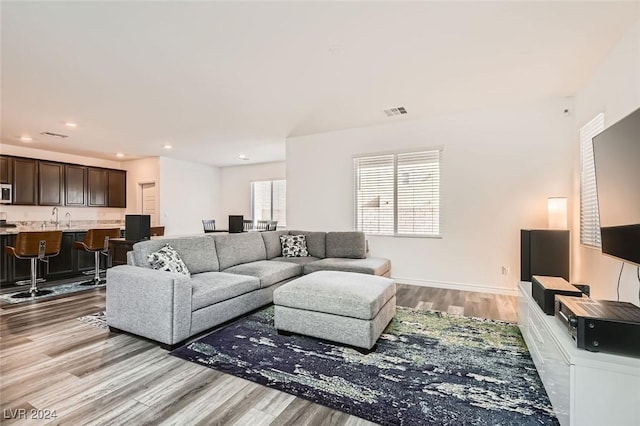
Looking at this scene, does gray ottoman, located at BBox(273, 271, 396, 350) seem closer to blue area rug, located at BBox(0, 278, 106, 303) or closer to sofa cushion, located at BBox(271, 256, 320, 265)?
sofa cushion, located at BBox(271, 256, 320, 265)

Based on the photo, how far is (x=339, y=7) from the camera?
7.00 ft

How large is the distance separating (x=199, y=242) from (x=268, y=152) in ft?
13.3

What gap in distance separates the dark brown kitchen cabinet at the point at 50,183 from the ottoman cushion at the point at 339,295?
21.0ft

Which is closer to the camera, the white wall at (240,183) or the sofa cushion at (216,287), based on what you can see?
the sofa cushion at (216,287)

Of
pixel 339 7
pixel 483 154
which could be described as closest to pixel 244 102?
pixel 339 7

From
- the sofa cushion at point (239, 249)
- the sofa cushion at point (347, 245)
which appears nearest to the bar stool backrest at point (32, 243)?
the sofa cushion at point (239, 249)

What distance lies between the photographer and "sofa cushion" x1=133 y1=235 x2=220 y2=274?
2.94 m

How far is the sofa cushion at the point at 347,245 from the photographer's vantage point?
14.9ft

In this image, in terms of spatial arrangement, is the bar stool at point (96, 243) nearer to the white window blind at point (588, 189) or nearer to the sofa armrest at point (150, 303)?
the sofa armrest at point (150, 303)

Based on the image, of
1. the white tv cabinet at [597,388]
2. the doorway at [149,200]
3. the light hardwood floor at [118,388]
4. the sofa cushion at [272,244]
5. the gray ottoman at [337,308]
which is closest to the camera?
the white tv cabinet at [597,388]

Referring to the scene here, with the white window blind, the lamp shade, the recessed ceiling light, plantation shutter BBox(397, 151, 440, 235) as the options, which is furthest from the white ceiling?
the lamp shade

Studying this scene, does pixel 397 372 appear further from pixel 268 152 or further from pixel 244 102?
pixel 268 152

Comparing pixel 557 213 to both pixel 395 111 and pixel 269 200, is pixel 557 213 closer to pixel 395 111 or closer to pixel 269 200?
pixel 395 111

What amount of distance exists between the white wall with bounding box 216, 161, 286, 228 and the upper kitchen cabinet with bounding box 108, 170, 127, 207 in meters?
2.52
